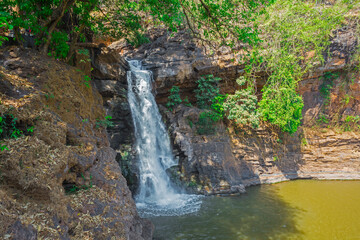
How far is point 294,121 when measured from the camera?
11.9 meters

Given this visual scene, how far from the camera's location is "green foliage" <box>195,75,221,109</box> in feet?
40.5

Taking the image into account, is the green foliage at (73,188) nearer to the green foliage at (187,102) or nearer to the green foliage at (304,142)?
the green foliage at (187,102)

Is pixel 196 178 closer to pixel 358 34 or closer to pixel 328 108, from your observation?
pixel 328 108

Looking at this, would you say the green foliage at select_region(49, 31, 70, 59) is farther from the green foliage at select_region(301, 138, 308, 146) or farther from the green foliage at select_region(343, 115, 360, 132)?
the green foliage at select_region(343, 115, 360, 132)

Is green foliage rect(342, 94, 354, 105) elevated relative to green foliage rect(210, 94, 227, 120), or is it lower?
lower

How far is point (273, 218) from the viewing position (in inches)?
269

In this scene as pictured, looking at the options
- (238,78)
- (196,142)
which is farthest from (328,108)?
(196,142)

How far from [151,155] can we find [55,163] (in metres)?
6.77

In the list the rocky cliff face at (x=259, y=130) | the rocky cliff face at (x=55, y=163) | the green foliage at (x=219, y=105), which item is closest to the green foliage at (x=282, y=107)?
the rocky cliff face at (x=259, y=130)

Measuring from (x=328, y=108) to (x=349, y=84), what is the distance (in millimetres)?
1930

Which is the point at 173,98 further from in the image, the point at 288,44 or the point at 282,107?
the point at 288,44

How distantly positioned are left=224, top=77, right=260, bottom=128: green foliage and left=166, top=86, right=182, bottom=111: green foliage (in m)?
2.84

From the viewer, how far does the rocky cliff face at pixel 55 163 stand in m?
2.64

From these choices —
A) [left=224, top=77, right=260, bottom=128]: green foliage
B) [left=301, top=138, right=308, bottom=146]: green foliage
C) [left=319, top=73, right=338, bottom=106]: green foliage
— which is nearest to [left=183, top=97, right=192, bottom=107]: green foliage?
[left=224, top=77, right=260, bottom=128]: green foliage
